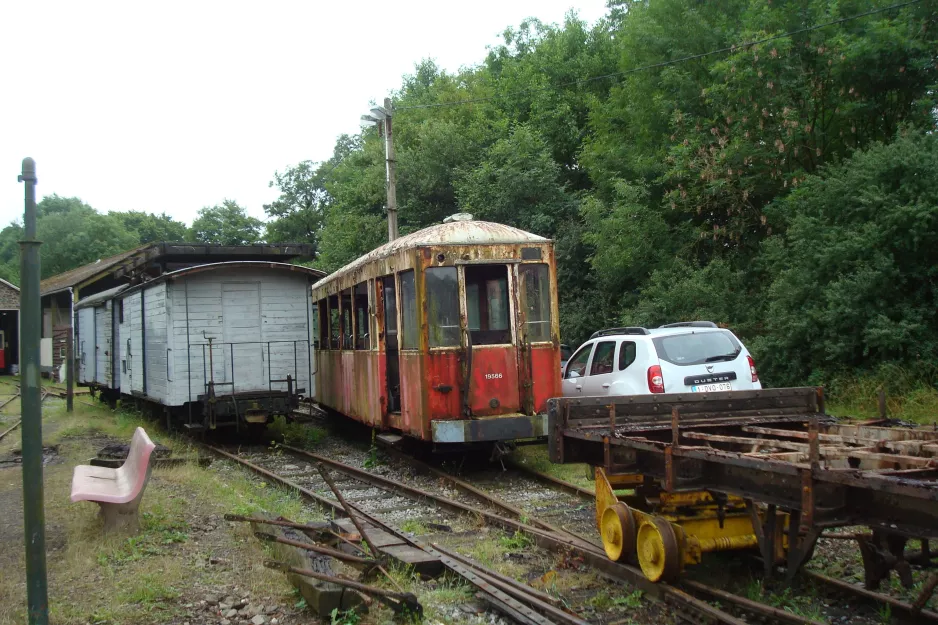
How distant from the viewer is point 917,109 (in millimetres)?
15000

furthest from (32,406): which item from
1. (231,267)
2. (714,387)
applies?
(231,267)

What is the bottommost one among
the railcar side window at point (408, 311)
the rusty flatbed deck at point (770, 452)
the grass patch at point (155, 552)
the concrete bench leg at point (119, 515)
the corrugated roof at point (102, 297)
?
the grass patch at point (155, 552)

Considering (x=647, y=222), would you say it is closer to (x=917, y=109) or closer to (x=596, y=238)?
(x=596, y=238)

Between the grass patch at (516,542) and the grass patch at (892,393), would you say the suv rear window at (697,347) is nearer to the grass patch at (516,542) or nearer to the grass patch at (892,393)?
the grass patch at (892,393)

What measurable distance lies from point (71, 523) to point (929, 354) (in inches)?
455

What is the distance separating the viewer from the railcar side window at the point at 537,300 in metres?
10.0

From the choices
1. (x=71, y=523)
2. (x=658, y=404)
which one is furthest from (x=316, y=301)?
(x=658, y=404)

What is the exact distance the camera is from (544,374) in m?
9.99

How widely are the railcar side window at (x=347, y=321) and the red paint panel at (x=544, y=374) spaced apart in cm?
398

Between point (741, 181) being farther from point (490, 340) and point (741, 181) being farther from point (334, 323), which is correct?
point (490, 340)

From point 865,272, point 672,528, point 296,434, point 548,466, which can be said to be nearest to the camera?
point 672,528

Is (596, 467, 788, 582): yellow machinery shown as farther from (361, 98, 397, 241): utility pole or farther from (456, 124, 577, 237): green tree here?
(456, 124, 577, 237): green tree

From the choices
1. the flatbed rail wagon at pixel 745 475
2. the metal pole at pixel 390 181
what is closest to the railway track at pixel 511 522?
the flatbed rail wagon at pixel 745 475

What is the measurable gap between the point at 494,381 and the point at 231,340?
6044 millimetres
